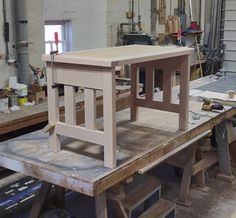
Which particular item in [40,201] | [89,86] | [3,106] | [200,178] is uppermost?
[89,86]

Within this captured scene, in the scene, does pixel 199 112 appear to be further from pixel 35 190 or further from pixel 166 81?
pixel 35 190

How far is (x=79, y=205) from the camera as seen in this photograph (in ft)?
8.95

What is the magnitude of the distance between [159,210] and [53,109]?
93 cm

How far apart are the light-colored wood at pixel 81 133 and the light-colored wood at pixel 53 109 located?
0.04 metres

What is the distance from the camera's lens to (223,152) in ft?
10.1

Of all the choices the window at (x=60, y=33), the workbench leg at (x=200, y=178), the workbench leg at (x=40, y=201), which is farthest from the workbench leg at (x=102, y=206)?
the window at (x=60, y=33)

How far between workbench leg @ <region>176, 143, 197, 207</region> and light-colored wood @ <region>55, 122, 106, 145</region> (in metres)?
1.18

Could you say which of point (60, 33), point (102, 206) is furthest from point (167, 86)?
point (60, 33)

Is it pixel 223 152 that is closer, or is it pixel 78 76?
pixel 78 76

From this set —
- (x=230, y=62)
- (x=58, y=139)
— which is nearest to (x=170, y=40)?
(x=230, y=62)

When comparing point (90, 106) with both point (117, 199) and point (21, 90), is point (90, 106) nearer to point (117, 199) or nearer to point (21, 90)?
point (117, 199)

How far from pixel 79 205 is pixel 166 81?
119 centimetres

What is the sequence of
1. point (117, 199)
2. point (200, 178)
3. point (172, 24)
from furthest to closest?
point (172, 24) < point (200, 178) < point (117, 199)

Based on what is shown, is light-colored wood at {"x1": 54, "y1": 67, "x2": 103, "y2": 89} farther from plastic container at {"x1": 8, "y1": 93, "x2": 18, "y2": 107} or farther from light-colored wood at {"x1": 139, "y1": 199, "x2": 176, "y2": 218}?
plastic container at {"x1": 8, "y1": 93, "x2": 18, "y2": 107}
